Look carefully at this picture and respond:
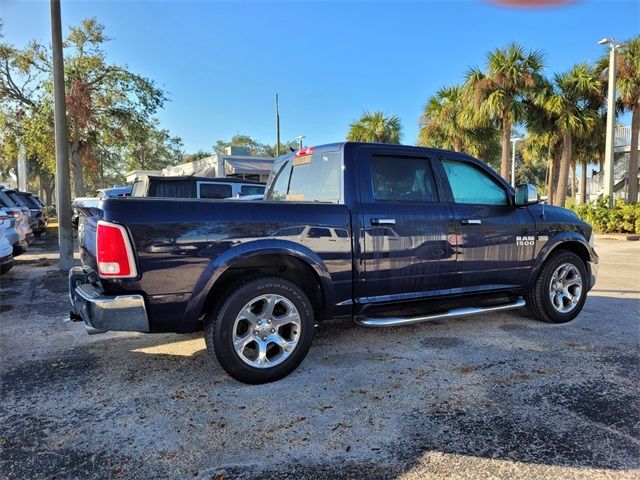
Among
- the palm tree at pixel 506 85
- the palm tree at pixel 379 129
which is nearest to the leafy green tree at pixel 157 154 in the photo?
the palm tree at pixel 379 129

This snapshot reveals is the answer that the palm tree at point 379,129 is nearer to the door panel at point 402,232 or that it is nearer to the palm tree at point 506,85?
the palm tree at point 506,85

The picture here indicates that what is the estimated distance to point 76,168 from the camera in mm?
19172

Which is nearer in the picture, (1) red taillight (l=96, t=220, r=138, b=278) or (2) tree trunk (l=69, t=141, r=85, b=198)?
(1) red taillight (l=96, t=220, r=138, b=278)

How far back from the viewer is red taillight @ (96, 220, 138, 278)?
10.1ft

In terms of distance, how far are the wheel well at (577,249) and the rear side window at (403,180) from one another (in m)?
1.86

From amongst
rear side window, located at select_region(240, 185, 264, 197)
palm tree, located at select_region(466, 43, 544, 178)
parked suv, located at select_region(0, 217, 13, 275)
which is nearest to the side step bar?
parked suv, located at select_region(0, 217, 13, 275)

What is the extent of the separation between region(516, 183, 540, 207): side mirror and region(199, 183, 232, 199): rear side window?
7.93m

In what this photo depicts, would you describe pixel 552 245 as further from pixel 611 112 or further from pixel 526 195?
pixel 611 112

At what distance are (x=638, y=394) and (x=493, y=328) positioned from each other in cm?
175

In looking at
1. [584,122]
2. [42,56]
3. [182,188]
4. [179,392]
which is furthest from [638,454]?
[42,56]

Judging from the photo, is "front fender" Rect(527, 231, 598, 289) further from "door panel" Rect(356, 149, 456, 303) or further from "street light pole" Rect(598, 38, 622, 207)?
"street light pole" Rect(598, 38, 622, 207)

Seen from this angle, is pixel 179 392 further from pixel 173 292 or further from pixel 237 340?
pixel 173 292

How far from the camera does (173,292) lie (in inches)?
128

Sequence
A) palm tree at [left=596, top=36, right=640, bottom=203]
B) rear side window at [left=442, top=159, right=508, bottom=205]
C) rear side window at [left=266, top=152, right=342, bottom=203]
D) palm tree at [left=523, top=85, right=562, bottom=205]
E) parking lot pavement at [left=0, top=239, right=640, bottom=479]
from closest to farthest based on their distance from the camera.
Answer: parking lot pavement at [left=0, top=239, right=640, bottom=479], rear side window at [left=266, top=152, right=342, bottom=203], rear side window at [left=442, top=159, right=508, bottom=205], palm tree at [left=596, top=36, right=640, bottom=203], palm tree at [left=523, top=85, right=562, bottom=205]
